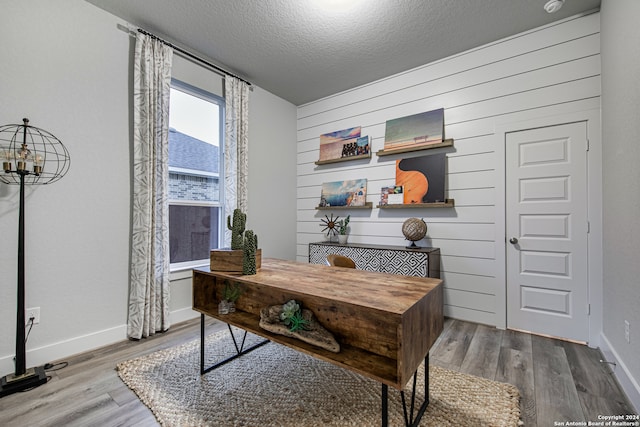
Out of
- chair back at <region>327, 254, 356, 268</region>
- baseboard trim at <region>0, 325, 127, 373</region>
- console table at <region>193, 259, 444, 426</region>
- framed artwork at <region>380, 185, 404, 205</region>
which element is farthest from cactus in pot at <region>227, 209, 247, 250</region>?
framed artwork at <region>380, 185, 404, 205</region>

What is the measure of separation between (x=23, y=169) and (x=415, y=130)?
3594 millimetres

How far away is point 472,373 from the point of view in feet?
6.75

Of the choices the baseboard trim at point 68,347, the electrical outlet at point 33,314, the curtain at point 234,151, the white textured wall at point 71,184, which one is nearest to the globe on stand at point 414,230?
the curtain at point 234,151

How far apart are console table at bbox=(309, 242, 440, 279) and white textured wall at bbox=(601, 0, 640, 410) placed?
1.34m

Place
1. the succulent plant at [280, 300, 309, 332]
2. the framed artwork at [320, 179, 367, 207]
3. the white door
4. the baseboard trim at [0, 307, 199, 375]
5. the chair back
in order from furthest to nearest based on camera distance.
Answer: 1. the framed artwork at [320, 179, 367, 207]
2. the white door
3. the chair back
4. the baseboard trim at [0, 307, 199, 375]
5. the succulent plant at [280, 300, 309, 332]

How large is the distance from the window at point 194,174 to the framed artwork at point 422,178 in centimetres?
230

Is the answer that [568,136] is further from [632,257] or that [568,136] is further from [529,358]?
[529,358]

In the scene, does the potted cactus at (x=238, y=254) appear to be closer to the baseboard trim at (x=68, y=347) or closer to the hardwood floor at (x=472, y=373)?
the hardwood floor at (x=472, y=373)

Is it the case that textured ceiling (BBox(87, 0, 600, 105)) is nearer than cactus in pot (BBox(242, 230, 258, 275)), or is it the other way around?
cactus in pot (BBox(242, 230, 258, 275))

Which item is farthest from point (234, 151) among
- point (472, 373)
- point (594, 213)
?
point (594, 213)

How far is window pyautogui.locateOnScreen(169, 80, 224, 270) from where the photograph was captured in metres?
3.13

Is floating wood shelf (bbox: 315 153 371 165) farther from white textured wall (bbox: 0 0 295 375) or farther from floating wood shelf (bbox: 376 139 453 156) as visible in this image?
white textured wall (bbox: 0 0 295 375)

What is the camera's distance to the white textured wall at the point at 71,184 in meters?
2.09

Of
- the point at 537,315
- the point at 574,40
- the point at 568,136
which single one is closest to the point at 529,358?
the point at 537,315
